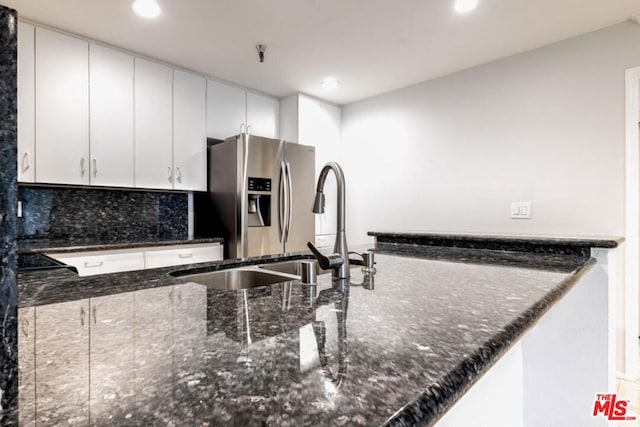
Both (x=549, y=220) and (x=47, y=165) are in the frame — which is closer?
(x=47, y=165)

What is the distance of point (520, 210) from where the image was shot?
2.73 m

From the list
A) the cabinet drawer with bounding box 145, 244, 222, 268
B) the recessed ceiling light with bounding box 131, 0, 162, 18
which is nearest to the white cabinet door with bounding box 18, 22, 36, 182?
the recessed ceiling light with bounding box 131, 0, 162, 18

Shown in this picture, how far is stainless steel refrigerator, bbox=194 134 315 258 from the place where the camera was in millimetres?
2824

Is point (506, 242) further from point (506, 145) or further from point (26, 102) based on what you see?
point (26, 102)

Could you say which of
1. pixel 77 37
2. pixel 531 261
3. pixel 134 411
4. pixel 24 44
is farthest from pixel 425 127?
pixel 134 411

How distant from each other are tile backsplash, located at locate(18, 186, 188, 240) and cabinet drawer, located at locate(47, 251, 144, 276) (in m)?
0.53

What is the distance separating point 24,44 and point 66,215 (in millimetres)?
1152

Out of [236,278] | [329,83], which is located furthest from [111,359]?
[329,83]

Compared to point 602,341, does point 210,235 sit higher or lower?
higher

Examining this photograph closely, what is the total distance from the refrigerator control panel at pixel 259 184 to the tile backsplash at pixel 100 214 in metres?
0.78

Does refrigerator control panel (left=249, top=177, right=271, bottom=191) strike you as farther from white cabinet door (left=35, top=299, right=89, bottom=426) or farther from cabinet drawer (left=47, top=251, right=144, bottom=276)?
white cabinet door (left=35, top=299, right=89, bottom=426)

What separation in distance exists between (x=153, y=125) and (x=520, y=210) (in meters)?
2.98

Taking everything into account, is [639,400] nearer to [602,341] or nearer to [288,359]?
[602,341]

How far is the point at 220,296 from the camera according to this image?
0.83m
